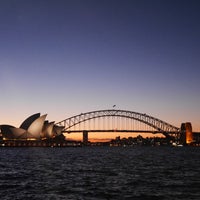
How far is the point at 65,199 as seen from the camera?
77.5 feet

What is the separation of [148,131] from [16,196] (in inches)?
5935

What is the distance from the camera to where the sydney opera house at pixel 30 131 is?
5974 inches

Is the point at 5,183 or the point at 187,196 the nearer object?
the point at 187,196

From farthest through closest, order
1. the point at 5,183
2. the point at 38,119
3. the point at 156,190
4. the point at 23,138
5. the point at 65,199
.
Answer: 1. the point at 23,138
2. the point at 38,119
3. the point at 5,183
4. the point at 156,190
5. the point at 65,199

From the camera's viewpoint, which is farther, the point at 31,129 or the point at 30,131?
the point at 30,131

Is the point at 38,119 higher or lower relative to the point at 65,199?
higher

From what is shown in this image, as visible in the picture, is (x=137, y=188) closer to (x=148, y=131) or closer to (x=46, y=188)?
(x=46, y=188)

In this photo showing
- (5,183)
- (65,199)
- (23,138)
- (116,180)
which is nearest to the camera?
(65,199)

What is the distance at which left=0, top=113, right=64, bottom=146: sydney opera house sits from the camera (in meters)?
152

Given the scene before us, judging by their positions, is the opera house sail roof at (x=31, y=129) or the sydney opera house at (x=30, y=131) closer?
the opera house sail roof at (x=31, y=129)

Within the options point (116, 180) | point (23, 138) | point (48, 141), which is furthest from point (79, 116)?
point (116, 180)

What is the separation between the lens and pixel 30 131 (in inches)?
6225

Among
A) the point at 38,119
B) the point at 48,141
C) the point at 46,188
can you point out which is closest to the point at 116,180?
the point at 46,188

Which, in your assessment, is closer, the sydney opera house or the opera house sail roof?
the opera house sail roof
